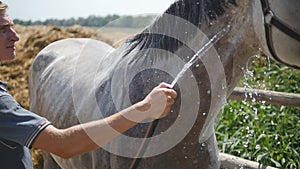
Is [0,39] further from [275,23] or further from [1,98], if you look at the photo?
[275,23]

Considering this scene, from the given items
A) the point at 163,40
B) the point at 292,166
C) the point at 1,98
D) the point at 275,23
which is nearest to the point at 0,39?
the point at 1,98

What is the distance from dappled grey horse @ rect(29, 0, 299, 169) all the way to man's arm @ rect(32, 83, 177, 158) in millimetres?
219

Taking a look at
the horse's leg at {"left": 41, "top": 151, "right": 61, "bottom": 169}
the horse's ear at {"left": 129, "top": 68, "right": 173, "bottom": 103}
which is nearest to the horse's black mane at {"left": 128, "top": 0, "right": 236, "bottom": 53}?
the horse's ear at {"left": 129, "top": 68, "right": 173, "bottom": 103}

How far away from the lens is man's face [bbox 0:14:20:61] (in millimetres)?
2002

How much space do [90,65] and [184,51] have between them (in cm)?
122

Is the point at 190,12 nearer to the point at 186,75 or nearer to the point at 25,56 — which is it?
the point at 186,75

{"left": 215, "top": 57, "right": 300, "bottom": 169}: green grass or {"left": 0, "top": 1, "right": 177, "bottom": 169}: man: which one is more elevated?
{"left": 0, "top": 1, "right": 177, "bottom": 169}: man

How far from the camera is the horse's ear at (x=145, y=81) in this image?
2.35 m

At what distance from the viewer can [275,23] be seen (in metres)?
1.98

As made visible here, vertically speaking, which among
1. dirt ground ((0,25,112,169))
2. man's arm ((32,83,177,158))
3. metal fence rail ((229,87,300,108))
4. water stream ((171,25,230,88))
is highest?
water stream ((171,25,230,88))

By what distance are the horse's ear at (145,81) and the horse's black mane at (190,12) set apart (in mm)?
129

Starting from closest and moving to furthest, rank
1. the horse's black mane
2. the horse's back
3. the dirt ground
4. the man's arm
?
the man's arm
the horse's black mane
the horse's back
the dirt ground

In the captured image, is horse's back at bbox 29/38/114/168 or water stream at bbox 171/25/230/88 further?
horse's back at bbox 29/38/114/168

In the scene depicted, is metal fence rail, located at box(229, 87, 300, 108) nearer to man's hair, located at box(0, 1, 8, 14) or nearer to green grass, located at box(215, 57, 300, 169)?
green grass, located at box(215, 57, 300, 169)
